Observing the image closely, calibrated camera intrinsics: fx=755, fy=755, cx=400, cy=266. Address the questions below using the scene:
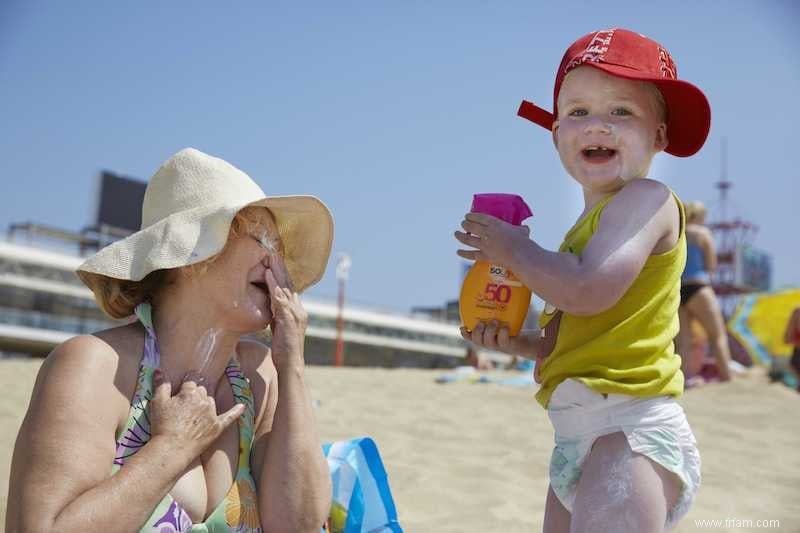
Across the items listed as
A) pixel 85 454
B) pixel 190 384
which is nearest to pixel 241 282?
pixel 190 384

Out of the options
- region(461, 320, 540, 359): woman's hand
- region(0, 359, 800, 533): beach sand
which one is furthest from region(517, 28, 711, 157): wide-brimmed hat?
region(0, 359, 800, 533): beach sand

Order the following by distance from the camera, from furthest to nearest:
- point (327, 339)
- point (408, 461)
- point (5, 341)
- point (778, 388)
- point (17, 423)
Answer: point (327, 339) < point (5, 341) < point (778, 388) < point (17, 423) < point (408, 461)

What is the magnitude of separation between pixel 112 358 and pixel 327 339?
33250 mm

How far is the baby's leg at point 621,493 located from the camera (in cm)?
183

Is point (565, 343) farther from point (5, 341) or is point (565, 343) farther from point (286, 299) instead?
point (5, 341)

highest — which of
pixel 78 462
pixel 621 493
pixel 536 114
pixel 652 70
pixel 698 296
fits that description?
pixel 652 70

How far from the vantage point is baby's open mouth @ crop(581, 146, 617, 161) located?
206cm

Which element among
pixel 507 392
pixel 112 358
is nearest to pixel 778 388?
pixel 507 392

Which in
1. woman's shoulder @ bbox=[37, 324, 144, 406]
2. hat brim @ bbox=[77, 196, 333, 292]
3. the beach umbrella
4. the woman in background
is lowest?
the beach umbrella

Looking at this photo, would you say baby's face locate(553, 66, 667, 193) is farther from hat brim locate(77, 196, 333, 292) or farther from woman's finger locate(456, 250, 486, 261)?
hat brim locate(77, 196, 333, 292)

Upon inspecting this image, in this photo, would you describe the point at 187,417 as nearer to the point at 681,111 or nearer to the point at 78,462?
the point at 78,462

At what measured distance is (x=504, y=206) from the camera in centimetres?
213

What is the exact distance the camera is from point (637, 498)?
1.83 meters

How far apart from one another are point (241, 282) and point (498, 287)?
806 millimetres
